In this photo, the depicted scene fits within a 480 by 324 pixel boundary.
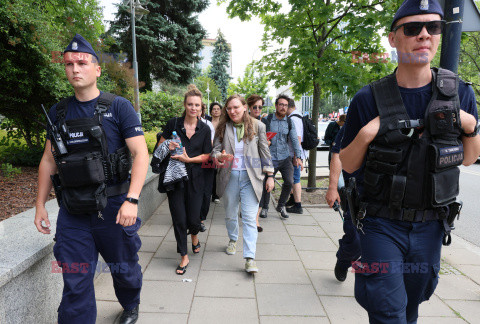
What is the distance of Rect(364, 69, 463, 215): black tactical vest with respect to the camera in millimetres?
1639

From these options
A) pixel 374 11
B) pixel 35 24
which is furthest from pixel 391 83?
pixel 35 24

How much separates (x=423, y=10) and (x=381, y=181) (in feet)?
3.05

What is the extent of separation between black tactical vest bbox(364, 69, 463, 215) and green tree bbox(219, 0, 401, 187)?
4.09 metres

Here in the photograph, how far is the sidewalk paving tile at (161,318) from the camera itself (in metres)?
2.63

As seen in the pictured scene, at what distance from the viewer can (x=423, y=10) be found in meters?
1.70

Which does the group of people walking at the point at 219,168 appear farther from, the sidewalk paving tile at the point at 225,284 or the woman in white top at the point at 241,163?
the sidewalk paving tile at the point at 225,284

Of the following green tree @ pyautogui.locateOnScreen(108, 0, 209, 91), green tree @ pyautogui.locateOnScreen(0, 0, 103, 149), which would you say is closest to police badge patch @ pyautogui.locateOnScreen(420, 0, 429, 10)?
green tree @ pyautogui.locateOnScreen(0, 0, 103, 149)

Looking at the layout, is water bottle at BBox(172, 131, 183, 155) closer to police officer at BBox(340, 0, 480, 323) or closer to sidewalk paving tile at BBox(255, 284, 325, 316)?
sidewalk paving tile at BBox(255, 284, 325, 316)

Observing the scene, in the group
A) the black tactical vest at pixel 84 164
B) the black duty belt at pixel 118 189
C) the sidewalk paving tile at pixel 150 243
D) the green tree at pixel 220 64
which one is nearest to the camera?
the black tactical vest at pixel 84 164

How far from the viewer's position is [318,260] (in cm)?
395

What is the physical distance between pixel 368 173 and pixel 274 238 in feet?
10.3

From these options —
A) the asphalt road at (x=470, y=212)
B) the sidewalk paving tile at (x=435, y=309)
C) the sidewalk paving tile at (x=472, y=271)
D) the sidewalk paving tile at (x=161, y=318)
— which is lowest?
the asphalt road at (x=470, y=212)

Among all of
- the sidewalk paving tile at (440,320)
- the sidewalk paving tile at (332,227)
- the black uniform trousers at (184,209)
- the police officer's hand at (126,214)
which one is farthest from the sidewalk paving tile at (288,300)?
the sidewalk paving tile at (332,227)

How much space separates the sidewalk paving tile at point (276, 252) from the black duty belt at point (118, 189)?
7.03 ft
